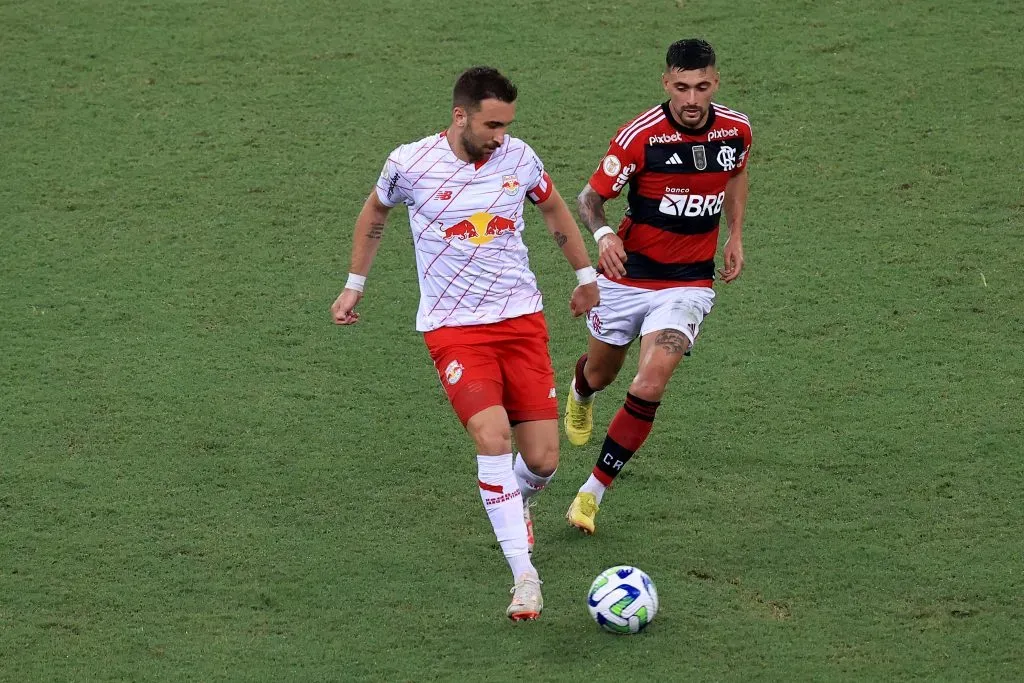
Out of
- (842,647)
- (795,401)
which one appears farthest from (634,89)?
(842,647)

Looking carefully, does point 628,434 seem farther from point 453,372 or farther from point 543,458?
point 453,372

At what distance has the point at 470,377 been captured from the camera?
6.20 metres

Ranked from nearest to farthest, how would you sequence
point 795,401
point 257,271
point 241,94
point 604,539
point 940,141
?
point 604,539 < point 795,401 < point 257,271 < point 940,141 < point 241,94

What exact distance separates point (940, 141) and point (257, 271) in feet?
16.3

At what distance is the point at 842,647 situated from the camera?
589cm

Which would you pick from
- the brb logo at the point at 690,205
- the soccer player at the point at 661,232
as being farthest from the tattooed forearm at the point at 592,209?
the brb logo at the point at 690,205

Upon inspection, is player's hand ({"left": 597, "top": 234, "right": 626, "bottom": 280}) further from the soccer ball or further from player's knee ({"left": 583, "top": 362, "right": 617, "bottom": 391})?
the soccer ball

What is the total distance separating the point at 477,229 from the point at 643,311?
1.21m

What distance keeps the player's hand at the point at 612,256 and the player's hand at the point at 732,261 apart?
72cm

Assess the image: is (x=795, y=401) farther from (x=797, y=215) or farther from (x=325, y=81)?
(x=325, y=81)

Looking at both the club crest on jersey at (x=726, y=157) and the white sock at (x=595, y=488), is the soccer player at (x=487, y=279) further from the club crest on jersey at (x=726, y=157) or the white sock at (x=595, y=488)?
the club crest on jersey at (x=726, y=157)

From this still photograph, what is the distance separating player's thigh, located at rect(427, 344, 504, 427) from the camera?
6.17 meters

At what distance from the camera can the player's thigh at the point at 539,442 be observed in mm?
6457

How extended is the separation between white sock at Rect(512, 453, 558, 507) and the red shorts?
332 mm
